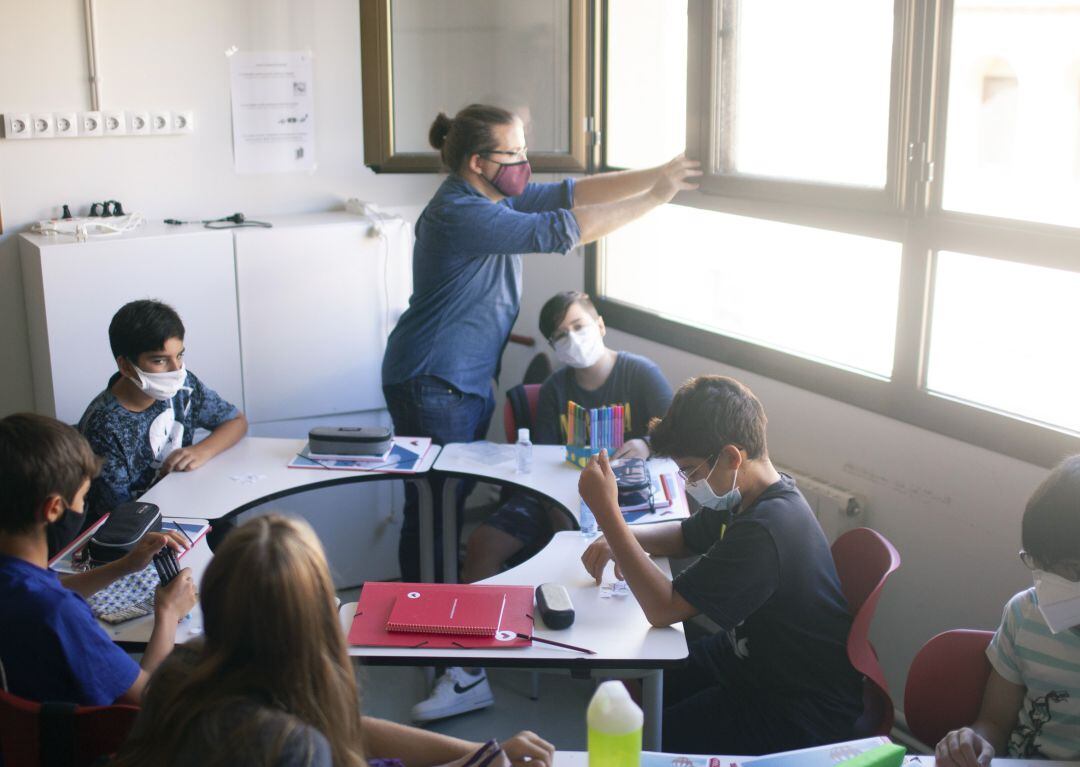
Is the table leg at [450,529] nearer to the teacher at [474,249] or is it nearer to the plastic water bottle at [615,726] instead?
the teacher at [474,249]

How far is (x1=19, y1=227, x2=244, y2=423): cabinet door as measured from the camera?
12.1ft

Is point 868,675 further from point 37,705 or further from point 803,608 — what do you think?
point 37,705

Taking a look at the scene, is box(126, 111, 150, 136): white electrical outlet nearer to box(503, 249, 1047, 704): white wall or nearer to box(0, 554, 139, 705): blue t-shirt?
Answer: box(503, 249, 1047, 704): white wall

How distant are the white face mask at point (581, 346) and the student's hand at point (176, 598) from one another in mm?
1394

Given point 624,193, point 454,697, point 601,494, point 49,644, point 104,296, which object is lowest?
point 454,697

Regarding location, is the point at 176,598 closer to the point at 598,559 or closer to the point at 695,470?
the point at 598,559

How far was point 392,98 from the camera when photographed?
12.2 ft

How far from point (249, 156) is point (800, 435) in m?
2.31

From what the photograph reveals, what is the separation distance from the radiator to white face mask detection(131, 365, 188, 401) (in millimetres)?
1788

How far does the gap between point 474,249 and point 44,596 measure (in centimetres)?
170

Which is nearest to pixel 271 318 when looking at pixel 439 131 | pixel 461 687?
pixel 439 131

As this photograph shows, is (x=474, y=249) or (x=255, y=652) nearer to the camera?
(x=255, y=652)

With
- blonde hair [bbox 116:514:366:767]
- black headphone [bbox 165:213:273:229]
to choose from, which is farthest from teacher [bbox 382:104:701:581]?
blonde hair [bbox 116:514:366:767]

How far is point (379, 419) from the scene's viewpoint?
435 cm
